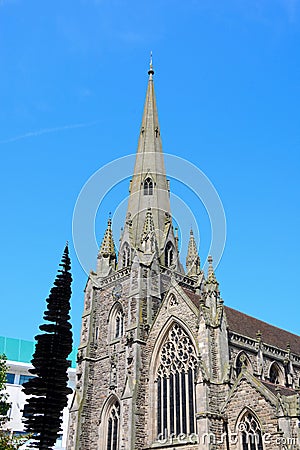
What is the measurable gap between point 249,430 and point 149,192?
21022mm

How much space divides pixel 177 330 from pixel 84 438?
353 inches

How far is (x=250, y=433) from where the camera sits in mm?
22297

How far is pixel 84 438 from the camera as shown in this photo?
3009cm

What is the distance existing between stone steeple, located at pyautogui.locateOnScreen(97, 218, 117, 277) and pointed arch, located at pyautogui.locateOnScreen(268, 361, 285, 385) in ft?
43.6

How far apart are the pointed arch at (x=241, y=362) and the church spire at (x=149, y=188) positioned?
33.0 ft

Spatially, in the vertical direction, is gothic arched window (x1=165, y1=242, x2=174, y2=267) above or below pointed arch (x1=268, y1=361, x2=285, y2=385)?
above

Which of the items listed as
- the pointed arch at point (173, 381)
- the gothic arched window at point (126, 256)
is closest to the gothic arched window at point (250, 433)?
the pointed arch at point (173, 381)

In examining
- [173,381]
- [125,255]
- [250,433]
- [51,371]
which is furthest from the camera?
[125,255]

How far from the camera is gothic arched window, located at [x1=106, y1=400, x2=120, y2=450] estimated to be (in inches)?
1147

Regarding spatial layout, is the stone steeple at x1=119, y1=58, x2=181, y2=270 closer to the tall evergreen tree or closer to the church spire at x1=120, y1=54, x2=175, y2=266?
the church spire at x1=120, y1=54, x2=175, y2=266

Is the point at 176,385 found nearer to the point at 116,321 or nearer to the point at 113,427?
the point at 113,427

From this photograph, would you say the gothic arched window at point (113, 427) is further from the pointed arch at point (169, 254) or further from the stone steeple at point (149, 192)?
the pointed arch at point (169, 254)

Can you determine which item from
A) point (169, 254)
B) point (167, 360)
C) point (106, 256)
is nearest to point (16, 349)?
point (106, 256)

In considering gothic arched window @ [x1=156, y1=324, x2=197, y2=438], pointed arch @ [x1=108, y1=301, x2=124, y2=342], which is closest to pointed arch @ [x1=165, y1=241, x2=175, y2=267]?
pointed arch @ [x1=108, y1=301, x2=124, y2=342]
